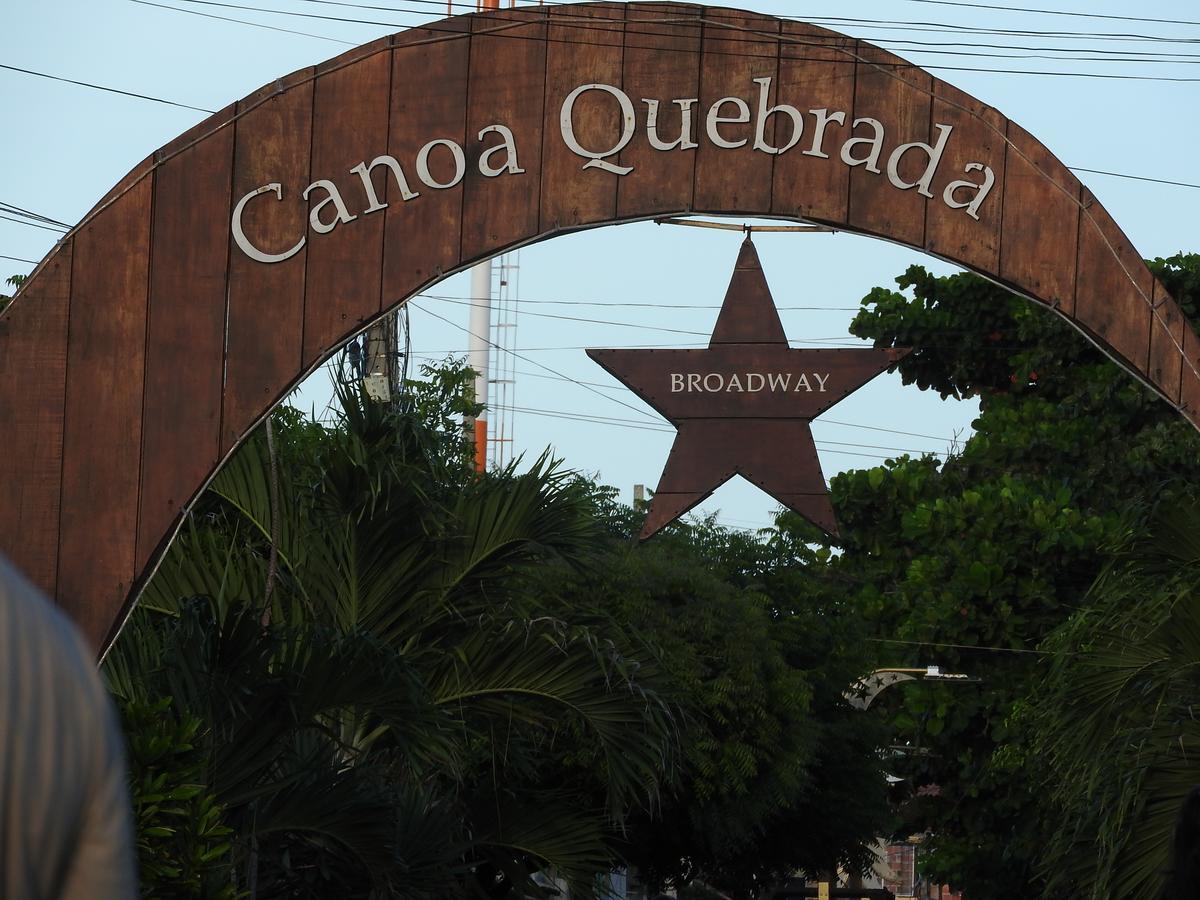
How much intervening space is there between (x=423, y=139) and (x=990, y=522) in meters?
10.9

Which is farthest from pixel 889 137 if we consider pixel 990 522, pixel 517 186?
pixel 990 522

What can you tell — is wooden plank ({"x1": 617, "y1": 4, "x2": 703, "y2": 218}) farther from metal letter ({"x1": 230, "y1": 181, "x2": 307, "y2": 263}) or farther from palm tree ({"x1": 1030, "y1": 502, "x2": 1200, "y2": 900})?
palm tree ({"x1": 1030, "y1": 502, "x2": 1200, "y2": 900})

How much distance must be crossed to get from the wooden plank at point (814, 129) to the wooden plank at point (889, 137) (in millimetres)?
47

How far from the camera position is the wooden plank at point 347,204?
7.22 m

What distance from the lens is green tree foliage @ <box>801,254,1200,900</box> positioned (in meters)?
16.8

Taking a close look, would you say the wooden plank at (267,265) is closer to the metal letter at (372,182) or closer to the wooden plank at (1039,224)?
the metal letter at (372,182)

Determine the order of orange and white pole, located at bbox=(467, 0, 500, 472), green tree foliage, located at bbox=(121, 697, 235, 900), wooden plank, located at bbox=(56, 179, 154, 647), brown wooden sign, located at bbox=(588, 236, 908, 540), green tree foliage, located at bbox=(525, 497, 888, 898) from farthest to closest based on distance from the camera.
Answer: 1. orange and white pole, located at bbox=(467, 0, 500, 472)
2. green tree foliage, located at bbox=(525, 497, 888, 898)
3. brown wooden sign, located at bbox=(588, 236, 908, 540)
4. wooden plank, located at bbox=(56, 179, 154, 647)
5. green tree foliage, located at bbox=(121, 697, 235, 900)

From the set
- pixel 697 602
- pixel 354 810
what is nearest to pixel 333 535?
pixel 354 810

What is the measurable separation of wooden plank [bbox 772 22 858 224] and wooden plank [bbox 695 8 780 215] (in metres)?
0.06

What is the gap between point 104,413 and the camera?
23.5 ft

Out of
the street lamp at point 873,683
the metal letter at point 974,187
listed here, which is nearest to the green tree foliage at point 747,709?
the street lamp at point 873,683

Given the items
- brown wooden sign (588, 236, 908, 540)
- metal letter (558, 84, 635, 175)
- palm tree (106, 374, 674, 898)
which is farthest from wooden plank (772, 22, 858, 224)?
palm tree (106, 374, 674, 898)

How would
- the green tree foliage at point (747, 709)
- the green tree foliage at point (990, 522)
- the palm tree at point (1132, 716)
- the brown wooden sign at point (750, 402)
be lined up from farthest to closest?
the green tree foliage at point (747, 709)
the green tree foliage at point (990, 522)
the palm tree at point (1132, 716)
the brown wooden sign at point (750, 402)

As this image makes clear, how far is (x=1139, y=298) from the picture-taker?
725 centimetres
